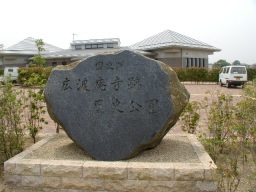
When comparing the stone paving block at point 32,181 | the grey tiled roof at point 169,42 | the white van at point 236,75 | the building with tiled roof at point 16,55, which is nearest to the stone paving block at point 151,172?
the stone paving block at point 32,181

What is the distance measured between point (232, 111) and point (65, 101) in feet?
10.4

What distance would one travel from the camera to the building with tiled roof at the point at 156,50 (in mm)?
27734

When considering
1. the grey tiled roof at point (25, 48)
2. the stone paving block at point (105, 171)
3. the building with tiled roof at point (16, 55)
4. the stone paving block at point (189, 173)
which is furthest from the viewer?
the grey tiled roof at point (25, 48)

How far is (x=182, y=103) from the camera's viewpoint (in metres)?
4.46

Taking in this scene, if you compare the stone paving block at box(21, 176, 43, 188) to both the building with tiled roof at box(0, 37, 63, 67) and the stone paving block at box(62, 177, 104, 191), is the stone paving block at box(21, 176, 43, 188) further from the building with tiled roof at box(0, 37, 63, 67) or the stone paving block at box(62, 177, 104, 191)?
the building with tiled roof at box(0, 37, 63, 67)

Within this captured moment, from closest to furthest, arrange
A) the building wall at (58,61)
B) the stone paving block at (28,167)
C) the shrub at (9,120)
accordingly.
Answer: the stone paving block at (28,167) → the shrub at (9,120) → the building wall at (58,61)

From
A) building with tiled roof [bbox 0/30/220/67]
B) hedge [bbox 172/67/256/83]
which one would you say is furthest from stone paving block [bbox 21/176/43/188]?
building with tiled roof [bbox 0/30/220/67]

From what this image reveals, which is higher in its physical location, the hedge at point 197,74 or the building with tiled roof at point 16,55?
the building with tiled roof at point 16,55

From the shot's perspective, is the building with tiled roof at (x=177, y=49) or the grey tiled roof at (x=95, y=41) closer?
the building with tiled roof at (x=177, y=49)

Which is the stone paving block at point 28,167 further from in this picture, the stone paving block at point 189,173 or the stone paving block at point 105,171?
the stone paving block at point 189,173

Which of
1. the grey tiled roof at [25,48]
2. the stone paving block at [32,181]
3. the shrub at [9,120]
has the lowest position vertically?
the stone paving block at [32,181]

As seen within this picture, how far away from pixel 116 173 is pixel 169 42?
2423 centimetres

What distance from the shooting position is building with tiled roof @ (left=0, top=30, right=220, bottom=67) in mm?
27734

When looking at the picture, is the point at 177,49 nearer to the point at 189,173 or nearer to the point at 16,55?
the point at 16,55
